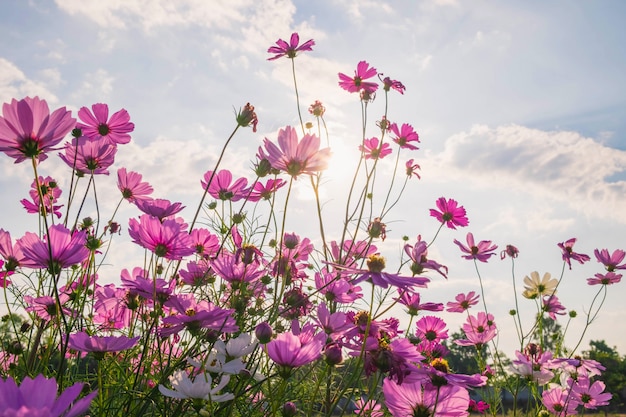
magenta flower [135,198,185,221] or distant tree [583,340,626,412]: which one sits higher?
magenta flower [135,198,185,221]

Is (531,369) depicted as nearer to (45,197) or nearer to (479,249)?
(479,249)

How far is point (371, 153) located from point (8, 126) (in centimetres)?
154

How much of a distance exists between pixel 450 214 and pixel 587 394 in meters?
0.94

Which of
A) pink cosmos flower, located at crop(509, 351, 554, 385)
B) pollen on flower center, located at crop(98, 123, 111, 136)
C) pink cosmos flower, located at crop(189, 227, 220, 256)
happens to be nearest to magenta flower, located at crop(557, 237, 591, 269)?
pink cosmos flower, located at crop(509, 351, 554, 385)

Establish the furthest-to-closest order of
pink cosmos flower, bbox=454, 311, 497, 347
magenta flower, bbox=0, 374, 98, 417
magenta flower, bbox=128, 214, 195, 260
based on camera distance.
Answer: pink cosmos flower, bbox=454, 311, 497, 347 < magenta flower, bbox=128, 214, 195, 260 < magenta flower, bbox=0, 374, 98, 417

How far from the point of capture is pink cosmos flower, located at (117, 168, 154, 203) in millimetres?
1396

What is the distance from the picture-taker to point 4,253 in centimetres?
117

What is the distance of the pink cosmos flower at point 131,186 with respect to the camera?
140 centimetres

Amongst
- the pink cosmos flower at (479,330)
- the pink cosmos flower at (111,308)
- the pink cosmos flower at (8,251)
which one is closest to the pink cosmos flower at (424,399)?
the pink cosmos flower at (111,308)

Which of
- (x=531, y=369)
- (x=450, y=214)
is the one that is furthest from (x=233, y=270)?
(x=450, y=214)

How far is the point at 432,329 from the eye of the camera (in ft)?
5.53

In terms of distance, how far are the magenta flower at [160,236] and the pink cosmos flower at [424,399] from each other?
45 cm

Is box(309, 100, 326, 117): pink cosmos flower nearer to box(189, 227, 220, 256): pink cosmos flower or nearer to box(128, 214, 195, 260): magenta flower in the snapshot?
box(189, 227, 220, 256): pink cosmos flower

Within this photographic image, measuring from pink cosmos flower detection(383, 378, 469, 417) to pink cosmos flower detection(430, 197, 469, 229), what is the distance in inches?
48.5
